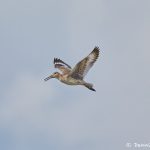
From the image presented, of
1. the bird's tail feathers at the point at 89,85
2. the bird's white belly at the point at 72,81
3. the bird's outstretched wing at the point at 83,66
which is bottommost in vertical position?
the bird's tail feathers at the point at 89,85

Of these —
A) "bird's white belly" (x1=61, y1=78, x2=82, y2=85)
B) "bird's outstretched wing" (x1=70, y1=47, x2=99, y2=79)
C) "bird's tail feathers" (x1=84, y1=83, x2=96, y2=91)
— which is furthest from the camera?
"bird's outstretched wing" (x1=70, y1=47, x2=99, y2=79)

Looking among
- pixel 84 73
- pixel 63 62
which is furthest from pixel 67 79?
pixel 63 62

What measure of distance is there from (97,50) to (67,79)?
1.88 meters

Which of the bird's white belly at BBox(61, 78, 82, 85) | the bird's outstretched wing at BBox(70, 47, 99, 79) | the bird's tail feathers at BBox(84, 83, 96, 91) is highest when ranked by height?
the bird's outstretched wing at BBox(70, 47, 99, 79)

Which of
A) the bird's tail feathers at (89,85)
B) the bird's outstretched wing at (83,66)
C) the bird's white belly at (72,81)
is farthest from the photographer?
the bird's outstretched wing at (83,66)

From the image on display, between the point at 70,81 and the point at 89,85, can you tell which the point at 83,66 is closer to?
the point at 70,81

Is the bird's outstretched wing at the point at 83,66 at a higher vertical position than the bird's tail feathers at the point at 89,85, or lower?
higher

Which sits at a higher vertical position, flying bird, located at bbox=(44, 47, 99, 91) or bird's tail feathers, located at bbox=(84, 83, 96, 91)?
flying bird, located at bbox=(44, 47, 99, 91)

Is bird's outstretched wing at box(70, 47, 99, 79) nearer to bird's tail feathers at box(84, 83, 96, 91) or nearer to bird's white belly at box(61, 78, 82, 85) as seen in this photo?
bird's white belly at box(61, 78, 82, 85)

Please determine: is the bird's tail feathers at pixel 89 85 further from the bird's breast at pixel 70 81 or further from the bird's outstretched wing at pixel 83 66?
the bird's outstretched wing at pixel 83 66

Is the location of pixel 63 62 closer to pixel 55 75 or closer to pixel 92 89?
pixel 55 75

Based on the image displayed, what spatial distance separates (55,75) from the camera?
38156 mm

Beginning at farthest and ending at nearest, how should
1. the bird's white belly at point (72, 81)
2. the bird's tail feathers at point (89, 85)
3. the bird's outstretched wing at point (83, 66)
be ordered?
the bird's outstretched wing at point (83, 66) → the bird's white belly at point (72, 81) → the bird's tail feathers at point (89, 85)

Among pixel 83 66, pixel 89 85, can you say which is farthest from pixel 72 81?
pixel 89 85
